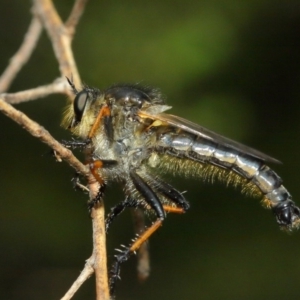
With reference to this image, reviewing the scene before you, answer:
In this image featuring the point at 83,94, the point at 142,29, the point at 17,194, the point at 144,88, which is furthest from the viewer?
the point at 17,194

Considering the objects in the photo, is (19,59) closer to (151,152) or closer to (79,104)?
Result: (79,104)

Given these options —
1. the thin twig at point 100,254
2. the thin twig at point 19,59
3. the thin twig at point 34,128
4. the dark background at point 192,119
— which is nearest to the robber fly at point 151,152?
the thin twig at point 19,59

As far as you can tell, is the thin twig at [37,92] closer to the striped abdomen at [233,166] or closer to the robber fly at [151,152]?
the robber fly at [151,152]

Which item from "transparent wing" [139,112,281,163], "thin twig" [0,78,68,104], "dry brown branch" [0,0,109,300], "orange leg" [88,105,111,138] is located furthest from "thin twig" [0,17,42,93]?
"transparent wing" [139,112,281,163]

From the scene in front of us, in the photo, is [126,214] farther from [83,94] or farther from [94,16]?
[83,94]

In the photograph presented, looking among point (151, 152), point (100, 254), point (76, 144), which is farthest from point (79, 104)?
point (100, 254)

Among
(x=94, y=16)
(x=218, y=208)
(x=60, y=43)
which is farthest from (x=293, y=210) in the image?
(x=94, y=16)

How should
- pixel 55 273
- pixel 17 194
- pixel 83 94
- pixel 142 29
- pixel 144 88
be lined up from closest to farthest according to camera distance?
pixel 83 94 → pixel 144 88 → pixel 142 29 → pixel 17 194 → pixel 55 273

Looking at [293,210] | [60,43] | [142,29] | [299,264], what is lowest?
[293,210]
